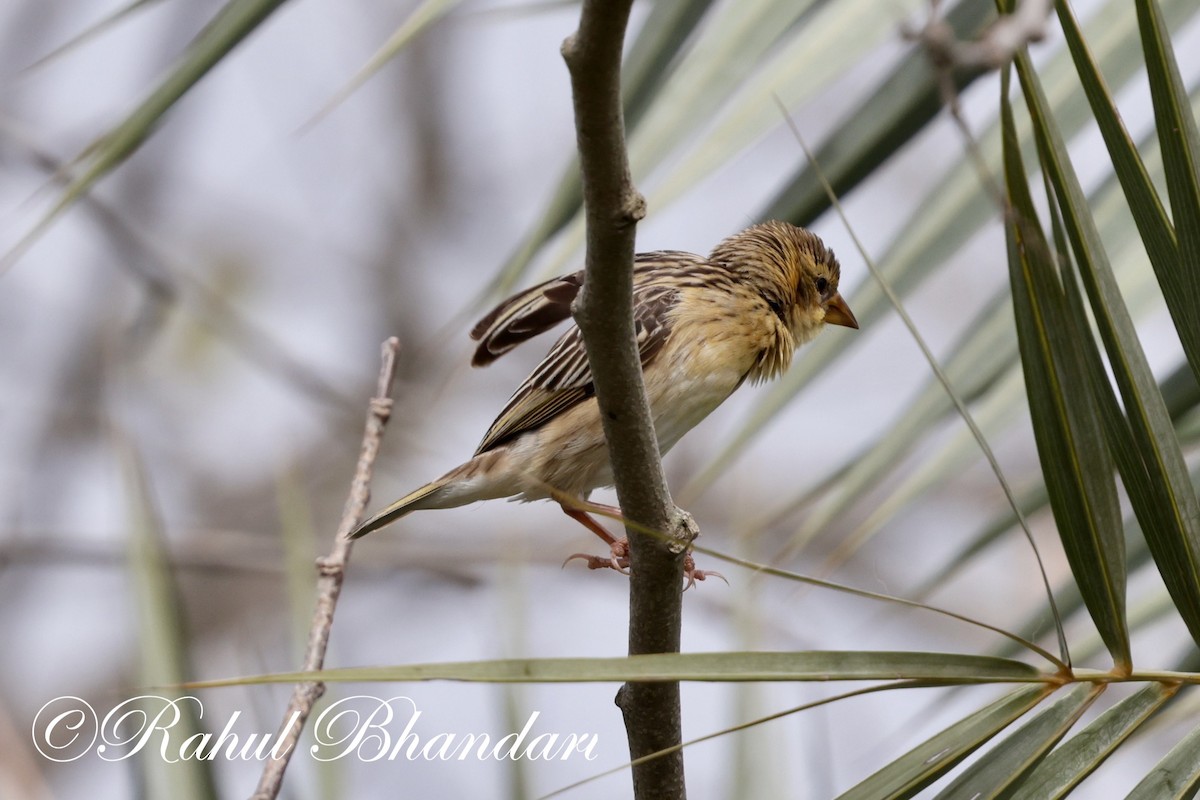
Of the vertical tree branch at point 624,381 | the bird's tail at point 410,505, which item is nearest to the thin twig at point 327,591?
the vertical tree branch at point 624,381

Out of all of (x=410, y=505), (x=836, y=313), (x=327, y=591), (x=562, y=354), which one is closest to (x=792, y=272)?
(x=836, y=313)

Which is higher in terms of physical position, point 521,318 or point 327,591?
point 521,318

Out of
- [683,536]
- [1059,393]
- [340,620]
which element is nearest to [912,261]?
[683,536]

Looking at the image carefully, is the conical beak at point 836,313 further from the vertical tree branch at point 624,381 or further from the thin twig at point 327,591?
the vertical tree branch at point 624,381

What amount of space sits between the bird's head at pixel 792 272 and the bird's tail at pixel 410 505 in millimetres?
1214

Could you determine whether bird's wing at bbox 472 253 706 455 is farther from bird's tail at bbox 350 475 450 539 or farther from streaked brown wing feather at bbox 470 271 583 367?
bird's tail at bbox 350 475 450 539

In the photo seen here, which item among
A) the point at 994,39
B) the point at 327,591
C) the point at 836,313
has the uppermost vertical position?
the point at 836,313

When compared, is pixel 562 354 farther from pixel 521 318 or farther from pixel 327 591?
pixel 327 591

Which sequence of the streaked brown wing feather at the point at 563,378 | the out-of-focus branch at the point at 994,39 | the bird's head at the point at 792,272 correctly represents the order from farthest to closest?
the bird's head at the point at 792,272 < the streaked brown wing feather at the point at 563,378 < the out-of-focus branch at the point at 994,39

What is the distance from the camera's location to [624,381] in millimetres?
1984

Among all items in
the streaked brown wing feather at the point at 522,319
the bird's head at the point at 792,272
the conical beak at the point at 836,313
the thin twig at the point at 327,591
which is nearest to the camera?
the thin twig at the point at 327,591

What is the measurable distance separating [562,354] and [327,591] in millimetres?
Answer: 1533

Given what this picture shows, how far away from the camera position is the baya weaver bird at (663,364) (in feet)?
12.2

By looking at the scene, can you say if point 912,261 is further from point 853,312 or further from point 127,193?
point 127,193
